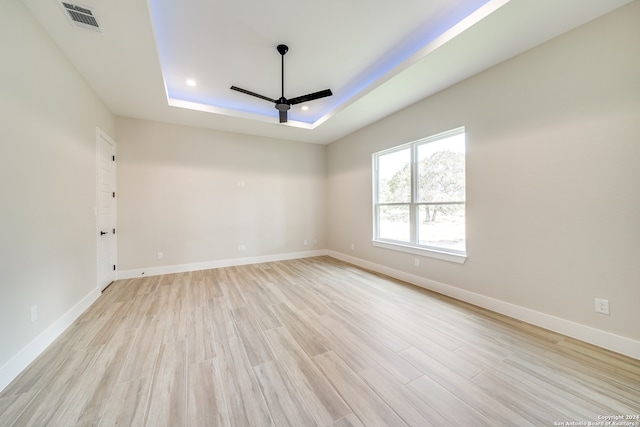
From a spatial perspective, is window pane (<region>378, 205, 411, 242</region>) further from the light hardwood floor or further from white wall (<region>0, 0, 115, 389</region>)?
white wall (<region>0, 0, 115, 389</region>)

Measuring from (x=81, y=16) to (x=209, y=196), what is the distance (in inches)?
121

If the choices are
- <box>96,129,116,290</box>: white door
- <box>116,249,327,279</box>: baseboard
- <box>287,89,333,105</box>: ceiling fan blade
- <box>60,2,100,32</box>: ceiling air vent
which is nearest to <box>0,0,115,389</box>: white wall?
<box>60,2,100,32</box>: ceiling air vent

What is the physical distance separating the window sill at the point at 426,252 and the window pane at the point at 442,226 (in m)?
0.12

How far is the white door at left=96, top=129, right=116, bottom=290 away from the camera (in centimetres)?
329

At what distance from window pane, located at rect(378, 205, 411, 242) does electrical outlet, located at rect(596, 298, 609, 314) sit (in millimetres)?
2090

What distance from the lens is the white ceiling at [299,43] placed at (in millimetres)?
2016

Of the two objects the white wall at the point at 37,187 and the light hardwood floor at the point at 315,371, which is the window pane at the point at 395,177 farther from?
the white wall at the point at 37,187

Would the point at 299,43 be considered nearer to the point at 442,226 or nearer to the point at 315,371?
the point at 442,226

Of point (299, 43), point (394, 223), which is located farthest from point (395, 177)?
point (299, 43)

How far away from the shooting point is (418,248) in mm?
3611

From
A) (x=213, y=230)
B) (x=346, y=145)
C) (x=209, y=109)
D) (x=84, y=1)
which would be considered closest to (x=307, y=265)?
(x=213, y=230)

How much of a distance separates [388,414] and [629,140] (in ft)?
9.35

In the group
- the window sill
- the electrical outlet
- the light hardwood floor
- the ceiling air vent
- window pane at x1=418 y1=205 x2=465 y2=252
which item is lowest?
the light hardwood floor

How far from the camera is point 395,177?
417 centimetres
